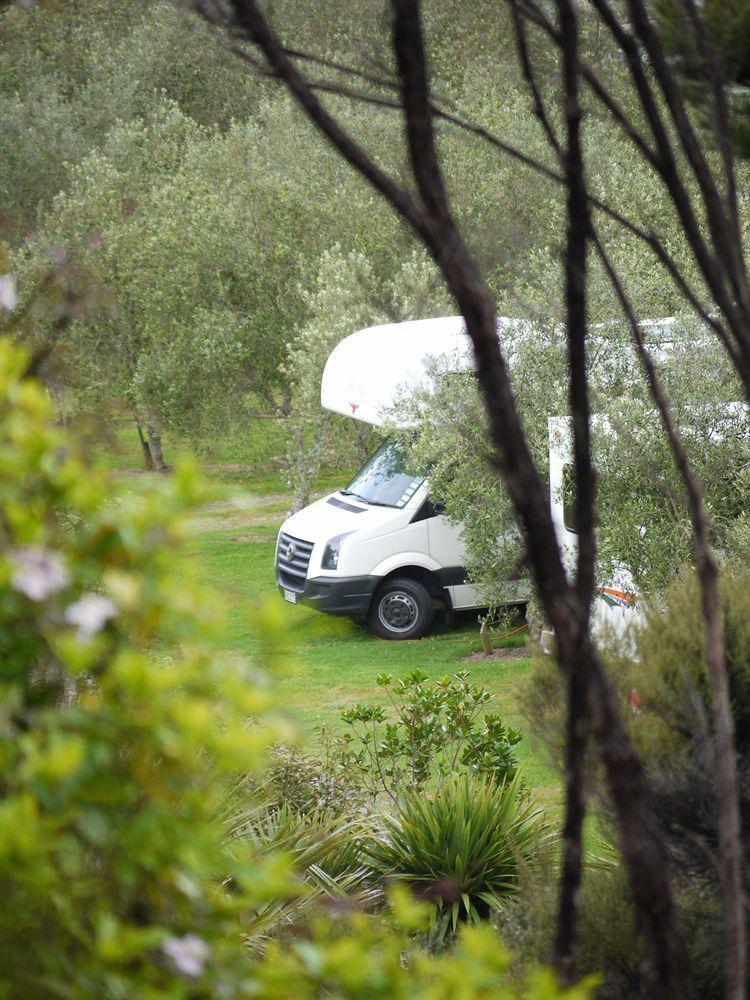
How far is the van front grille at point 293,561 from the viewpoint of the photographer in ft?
44.2

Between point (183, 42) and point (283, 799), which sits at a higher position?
point (183, 42)

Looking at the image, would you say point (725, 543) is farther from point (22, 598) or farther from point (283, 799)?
point (22, 598)

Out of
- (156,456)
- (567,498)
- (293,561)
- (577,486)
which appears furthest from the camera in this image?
(156,456)

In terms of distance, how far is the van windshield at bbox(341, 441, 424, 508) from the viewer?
13.5 meters

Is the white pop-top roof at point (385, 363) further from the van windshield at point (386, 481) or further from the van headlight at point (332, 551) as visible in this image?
the van headlight at point (332, 551)

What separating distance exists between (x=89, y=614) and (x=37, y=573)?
0.07 m

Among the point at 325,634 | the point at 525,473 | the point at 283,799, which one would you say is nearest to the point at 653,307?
the point at 325,634

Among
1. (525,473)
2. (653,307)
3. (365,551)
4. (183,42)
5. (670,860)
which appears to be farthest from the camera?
(183,42)

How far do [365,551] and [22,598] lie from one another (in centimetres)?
1217

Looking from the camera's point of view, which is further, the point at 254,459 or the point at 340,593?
the point at 254,459

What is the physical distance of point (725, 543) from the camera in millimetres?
8773

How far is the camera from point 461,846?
5.25 m

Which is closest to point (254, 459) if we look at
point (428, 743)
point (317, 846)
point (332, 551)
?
point (332, 551)

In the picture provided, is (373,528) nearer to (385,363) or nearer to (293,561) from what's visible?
(293,561)
